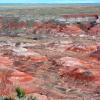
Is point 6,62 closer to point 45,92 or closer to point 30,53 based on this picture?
point 30,53

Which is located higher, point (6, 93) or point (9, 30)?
point (6, 93)

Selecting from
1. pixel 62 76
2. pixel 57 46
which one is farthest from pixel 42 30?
pixel 62 76

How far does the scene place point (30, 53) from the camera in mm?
37719

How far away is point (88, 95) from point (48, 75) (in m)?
6.51

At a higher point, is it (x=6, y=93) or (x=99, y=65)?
(x=6, y=93)

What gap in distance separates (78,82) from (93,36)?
3569 cm

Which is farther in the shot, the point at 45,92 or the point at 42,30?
the point at 42,30

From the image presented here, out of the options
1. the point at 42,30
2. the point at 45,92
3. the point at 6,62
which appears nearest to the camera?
the point at 45,92

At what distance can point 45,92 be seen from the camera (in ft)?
71.9

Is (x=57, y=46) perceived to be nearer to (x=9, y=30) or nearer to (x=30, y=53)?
(x=30, y=53)

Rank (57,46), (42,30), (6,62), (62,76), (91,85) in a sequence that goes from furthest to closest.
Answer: (42,30), (57,46), (6,62), (62,76), (91,85)

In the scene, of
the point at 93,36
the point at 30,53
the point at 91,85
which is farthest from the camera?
the point at 93,36

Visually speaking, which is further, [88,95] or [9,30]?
[9,30]

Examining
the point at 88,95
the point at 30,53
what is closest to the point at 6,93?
the point at 88,95
